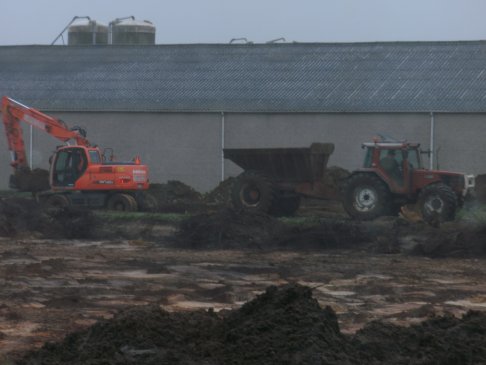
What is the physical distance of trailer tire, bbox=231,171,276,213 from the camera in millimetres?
27984

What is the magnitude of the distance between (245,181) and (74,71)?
17312 millimetres

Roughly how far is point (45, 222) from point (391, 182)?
27.7 ft

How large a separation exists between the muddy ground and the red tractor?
2.43 ft

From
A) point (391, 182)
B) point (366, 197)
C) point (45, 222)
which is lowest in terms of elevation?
point (45, 222)

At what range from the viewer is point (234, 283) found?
17297mm

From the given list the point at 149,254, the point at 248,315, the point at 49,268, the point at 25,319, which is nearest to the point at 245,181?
the point at 149,254

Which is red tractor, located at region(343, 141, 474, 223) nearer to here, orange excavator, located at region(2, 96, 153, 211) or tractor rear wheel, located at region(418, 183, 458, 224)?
tractor rear wheel, located at region(418, 183, 458, 224)

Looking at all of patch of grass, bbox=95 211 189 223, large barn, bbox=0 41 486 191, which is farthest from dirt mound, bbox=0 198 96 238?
large barn, bbox=0 41 486 191

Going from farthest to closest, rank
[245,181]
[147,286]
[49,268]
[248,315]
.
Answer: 1. [245,181]
2. [49,268]
3. [147,286]
4. [248,315]

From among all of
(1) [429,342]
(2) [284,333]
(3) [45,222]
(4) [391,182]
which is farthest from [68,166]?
(2) [284,333]

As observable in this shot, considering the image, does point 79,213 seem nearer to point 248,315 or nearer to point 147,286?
point 147,286

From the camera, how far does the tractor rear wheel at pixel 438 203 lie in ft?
84.6

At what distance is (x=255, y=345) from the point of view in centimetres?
968

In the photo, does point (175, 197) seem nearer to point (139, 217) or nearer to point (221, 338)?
point (139, 217)
